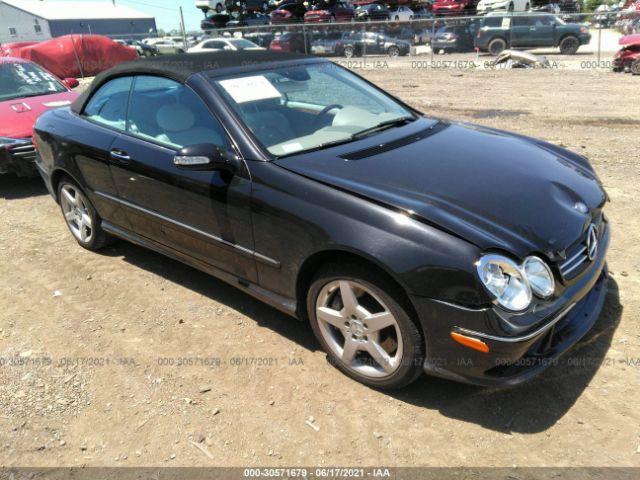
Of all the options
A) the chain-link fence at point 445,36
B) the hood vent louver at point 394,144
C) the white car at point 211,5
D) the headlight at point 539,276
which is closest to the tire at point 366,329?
the headlight at point 539,276

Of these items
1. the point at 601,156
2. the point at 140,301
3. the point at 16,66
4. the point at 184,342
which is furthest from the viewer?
the point at 16,66

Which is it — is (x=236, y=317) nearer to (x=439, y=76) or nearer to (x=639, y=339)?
(x=639, y=339)

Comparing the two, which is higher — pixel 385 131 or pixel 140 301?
pixel 385 131

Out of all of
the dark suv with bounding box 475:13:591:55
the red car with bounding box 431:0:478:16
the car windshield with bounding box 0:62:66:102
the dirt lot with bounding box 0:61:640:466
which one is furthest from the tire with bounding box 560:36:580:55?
the car windshield with bounding box 0:62:66:102

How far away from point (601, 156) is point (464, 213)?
4.96 m

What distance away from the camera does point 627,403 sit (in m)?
2.57

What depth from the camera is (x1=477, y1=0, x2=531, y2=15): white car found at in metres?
29.7

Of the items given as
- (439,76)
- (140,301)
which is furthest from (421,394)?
(439,76)

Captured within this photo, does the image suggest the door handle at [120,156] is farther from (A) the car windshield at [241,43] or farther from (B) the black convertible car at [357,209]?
(A) the car windshield at [241,43]

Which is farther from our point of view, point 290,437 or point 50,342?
point 50,342

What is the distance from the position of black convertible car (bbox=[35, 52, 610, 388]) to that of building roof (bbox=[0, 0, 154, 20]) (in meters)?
63.8

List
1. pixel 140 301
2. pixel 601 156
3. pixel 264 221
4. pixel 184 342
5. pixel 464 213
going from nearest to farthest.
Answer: pixel 464 213, pixel 264 221, pixel 184 342, pixel 140 301, pixel 601 156

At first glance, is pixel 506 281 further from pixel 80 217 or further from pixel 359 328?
pixel 80 217

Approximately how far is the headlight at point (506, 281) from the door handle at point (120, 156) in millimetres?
2571
